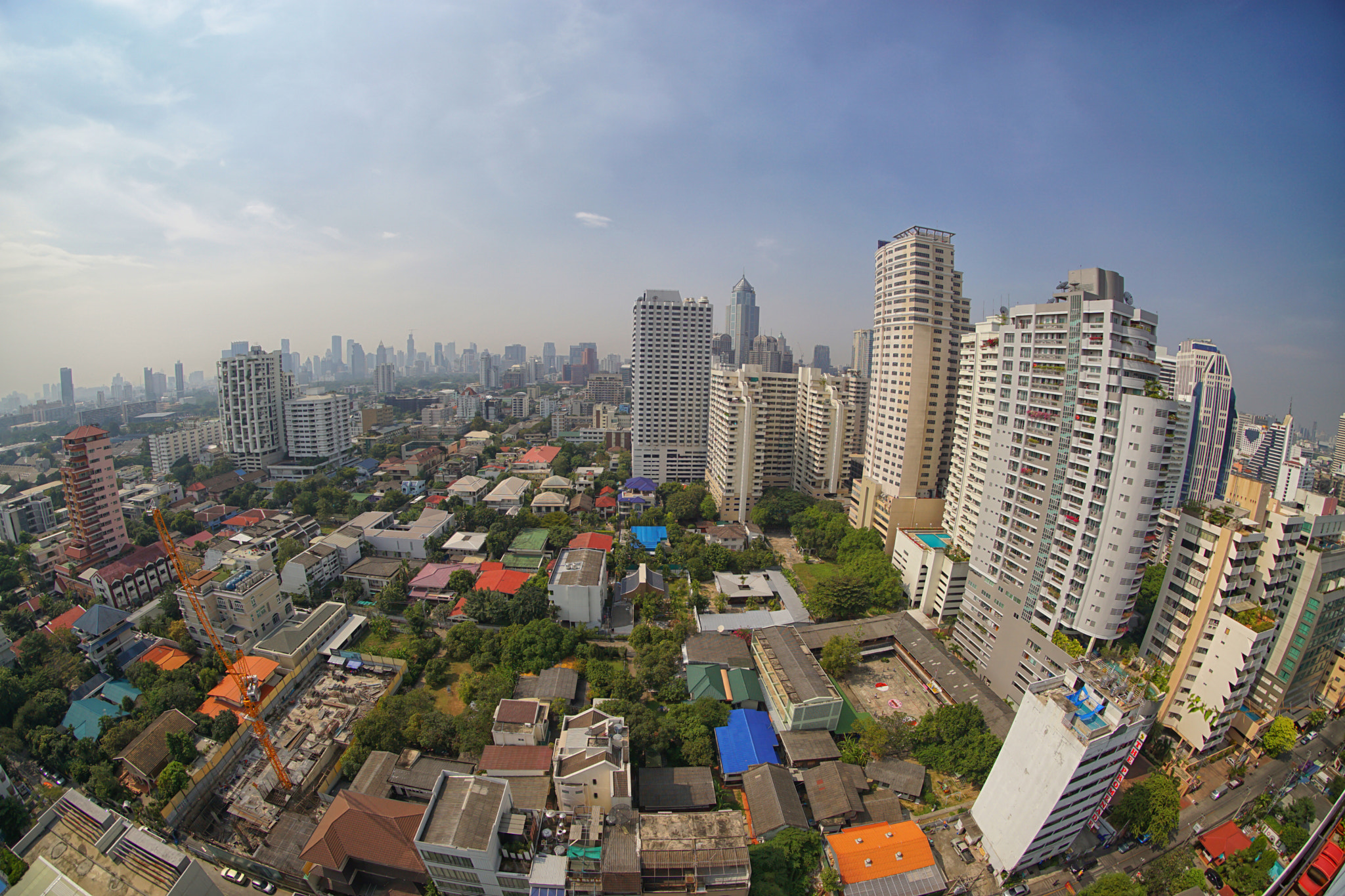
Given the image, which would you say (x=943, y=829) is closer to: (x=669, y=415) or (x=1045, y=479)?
(x=1045, y=479)

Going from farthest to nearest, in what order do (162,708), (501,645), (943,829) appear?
(501,645), (162,708), (943,829)

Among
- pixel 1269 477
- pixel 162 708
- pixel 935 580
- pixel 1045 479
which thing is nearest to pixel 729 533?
pixel 935 580

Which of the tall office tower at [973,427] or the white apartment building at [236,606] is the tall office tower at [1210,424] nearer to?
the tall office tower at [973,427]

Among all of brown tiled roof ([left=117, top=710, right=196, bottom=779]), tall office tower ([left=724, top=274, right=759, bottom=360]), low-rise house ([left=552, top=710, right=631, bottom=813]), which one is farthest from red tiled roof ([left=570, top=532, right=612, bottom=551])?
tall office tower ([left=724, top=274, right=759, bottom=360])

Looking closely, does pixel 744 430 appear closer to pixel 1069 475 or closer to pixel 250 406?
pixel 1069 475

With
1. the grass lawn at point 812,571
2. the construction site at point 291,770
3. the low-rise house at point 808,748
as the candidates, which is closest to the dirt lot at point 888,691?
the low-rise house at point 808,748

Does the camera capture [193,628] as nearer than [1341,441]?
Yes
